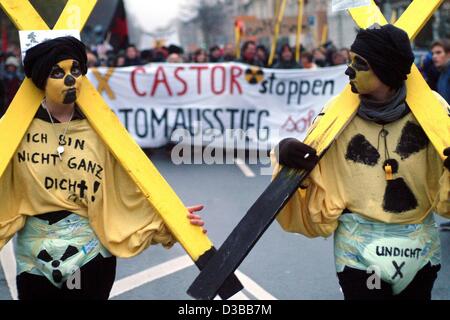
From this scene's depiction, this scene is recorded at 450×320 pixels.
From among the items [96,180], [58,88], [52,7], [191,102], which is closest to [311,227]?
[96,180]

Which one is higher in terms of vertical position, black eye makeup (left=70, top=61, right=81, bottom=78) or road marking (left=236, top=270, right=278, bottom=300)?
black eye makeup (left=70, top=61, right=81, bottom=78)

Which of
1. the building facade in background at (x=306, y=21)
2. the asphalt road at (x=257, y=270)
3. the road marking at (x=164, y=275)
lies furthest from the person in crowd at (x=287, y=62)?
the road marking at (x=164, y=275)

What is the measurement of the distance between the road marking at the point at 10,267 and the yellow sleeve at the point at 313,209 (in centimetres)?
277

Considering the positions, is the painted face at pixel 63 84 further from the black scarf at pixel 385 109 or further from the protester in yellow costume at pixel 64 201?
the black scarf at pixel 385 109

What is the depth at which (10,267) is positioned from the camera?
5.88m

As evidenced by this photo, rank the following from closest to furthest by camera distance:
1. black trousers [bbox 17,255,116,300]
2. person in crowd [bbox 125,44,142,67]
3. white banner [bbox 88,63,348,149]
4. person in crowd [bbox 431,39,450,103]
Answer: black trousers [bbox 17,255,116,300] < person in crowd [bbox 431,39,450,103] < white banner [bbox 88,63,348,149] < person in crowd [bbox 125,44,142,67]

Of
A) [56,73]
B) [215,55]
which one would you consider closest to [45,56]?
[56,73]

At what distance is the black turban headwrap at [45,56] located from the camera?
118 inches

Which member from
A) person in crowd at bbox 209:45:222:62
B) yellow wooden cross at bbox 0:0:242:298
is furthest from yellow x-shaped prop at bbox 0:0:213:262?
person in crowd at bbox 209:45:222:62

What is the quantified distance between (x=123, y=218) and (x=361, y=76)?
4.15ft

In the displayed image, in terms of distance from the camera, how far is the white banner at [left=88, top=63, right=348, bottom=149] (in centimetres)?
1067

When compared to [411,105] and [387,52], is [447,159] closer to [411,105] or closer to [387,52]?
[411,105]

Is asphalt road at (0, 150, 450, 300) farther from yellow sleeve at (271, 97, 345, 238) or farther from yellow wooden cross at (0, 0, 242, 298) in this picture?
yellow wooden cross at (0, 0, 242, 298)

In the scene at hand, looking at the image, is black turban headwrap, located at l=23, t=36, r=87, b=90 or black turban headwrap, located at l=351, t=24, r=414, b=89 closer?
black turban headwrap, located at l=351, t=24, r=414, b=89
